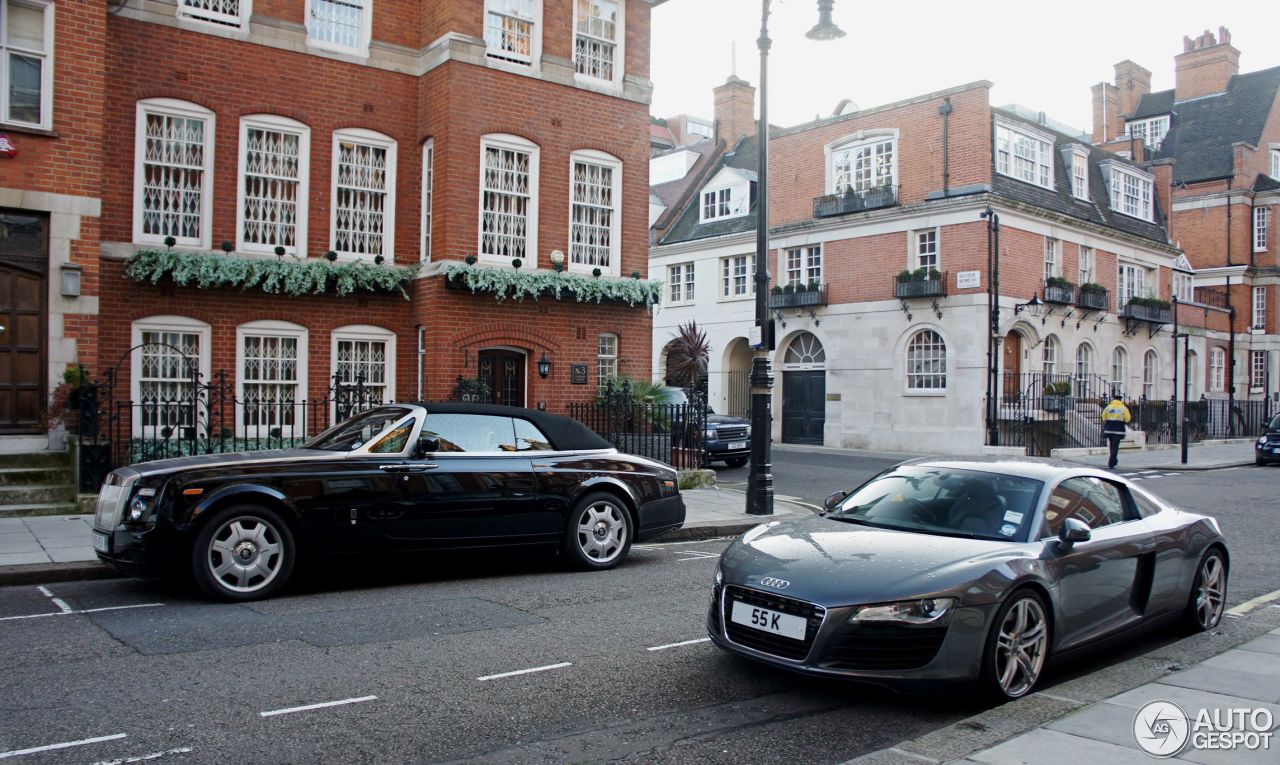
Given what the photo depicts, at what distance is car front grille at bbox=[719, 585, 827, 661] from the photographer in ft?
17.1

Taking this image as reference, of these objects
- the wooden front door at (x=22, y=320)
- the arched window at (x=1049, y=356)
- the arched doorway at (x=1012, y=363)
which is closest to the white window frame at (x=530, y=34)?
the wooden front door at (x=22, y=320)

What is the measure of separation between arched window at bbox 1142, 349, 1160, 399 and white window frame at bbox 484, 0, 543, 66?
27233mm

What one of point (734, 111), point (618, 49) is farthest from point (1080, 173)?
point (618, 49)

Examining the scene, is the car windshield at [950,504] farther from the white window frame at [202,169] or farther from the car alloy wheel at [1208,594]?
the white window frame at [202,169]

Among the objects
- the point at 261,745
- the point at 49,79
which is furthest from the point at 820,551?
the point at 49,79

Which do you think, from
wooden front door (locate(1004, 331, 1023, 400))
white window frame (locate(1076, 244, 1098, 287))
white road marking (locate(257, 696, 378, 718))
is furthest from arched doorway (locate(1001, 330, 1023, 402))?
white road marking (locate(257, 696, 378, 718))

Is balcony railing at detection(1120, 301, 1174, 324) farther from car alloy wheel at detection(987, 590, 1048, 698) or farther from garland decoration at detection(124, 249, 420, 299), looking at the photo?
car alloy wheel at detection(987, 590, 1048, 698)

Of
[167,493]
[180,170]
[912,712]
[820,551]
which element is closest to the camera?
[912,712]

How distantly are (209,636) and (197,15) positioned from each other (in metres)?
12.5

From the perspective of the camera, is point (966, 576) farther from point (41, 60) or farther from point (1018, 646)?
point (41, 60)

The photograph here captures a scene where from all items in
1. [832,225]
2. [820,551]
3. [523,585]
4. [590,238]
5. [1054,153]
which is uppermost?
[1054,153]

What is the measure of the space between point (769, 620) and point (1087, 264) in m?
31.3

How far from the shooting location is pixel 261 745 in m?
4.66

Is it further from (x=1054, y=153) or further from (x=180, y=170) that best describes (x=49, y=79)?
(x=1054, y=153)
